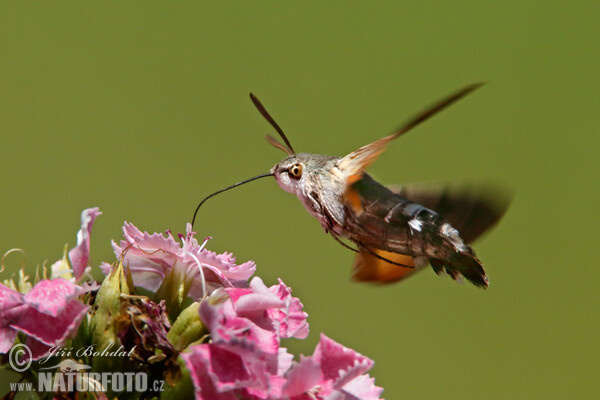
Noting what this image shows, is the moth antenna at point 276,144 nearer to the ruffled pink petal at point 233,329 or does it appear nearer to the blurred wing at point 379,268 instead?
the blurred wing at point 379,268

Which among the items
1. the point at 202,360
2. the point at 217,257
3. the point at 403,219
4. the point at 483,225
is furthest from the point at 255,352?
the point at 483,225

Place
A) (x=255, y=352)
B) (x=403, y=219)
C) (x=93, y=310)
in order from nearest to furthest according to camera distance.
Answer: (x=255, y=352) → (x=93, y=310) → (x=403, y=219)

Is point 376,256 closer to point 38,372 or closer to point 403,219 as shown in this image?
point 403,219

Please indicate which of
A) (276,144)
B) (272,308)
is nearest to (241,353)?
(272,308)

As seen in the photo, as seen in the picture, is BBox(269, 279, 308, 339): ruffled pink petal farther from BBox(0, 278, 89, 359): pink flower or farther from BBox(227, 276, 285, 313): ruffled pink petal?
BBox(0, 278, 89, 359): pink flower

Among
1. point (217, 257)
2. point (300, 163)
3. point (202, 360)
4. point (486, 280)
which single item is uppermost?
point (300, 163)

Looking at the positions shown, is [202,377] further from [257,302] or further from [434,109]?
[434,109]
